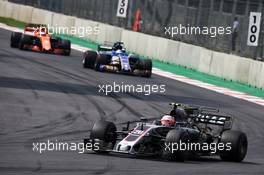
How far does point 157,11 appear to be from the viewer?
46.0 m

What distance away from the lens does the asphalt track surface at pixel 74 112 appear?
49.2ft

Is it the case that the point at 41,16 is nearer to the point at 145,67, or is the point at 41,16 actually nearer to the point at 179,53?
the point at 179,53

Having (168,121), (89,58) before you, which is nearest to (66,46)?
(89,58)

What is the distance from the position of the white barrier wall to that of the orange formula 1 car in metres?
4.47

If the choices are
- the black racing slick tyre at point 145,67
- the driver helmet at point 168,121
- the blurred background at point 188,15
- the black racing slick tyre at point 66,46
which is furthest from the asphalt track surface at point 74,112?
the blurred background at point 188,15

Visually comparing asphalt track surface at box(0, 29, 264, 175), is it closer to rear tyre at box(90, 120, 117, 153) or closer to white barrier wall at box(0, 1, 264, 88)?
rear tyre at box(90, 120, 117, 153)

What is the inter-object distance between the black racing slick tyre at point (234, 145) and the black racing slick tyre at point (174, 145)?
1.46m

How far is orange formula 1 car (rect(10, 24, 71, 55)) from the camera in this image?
38344 millimetres

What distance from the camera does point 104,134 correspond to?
1675cm

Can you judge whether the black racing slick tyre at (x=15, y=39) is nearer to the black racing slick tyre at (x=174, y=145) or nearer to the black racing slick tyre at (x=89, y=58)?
the black racing slick tyre at (x=89, y=58)

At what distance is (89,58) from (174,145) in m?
17.8

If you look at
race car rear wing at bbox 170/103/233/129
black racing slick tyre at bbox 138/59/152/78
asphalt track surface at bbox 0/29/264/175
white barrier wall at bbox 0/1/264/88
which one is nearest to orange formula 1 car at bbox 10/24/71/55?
asphalt track surface at bbox 0/29/264/175

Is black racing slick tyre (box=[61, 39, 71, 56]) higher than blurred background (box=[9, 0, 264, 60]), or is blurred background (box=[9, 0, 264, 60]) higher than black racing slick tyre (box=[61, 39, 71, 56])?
blurred background (box=[9, 0, 264, 60])

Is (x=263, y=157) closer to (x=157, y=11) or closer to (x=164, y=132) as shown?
(x=164, y=132)
